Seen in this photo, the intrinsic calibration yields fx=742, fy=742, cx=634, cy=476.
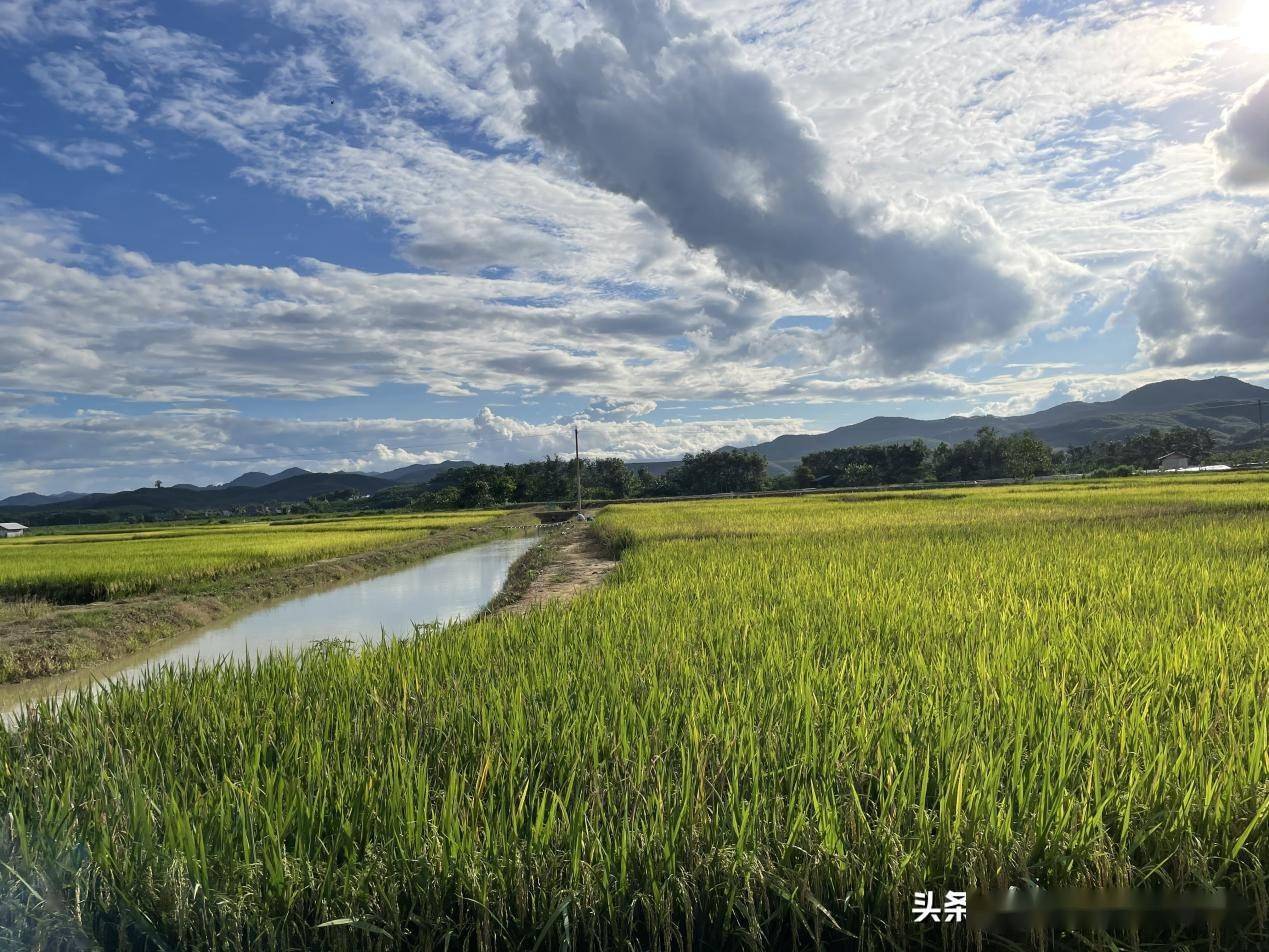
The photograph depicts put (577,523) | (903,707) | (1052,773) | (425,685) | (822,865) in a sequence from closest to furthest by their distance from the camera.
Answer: (822,865) → (1052,773) → (903,707) → (425,685) → (577,523)

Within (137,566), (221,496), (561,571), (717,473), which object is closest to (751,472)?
(717,473)

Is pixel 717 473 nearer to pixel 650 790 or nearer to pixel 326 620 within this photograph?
pixel 326 620

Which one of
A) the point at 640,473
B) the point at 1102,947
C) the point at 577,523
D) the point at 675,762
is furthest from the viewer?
the point at 640,473

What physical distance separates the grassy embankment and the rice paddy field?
250 inches

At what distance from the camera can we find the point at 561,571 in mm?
14250

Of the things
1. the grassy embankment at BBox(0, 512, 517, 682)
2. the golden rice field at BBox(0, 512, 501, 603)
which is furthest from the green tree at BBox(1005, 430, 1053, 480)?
the golden rice field at BBox(0, 512, 501, 603)

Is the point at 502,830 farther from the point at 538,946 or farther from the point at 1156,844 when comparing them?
the point at 1156,844

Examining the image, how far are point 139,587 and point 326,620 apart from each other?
4626mm

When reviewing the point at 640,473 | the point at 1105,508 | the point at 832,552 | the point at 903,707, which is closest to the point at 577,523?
the point at 1105,508

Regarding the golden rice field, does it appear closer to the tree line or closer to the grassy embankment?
the grassy embankment

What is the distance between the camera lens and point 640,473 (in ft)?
251

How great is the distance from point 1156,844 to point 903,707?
1.05m

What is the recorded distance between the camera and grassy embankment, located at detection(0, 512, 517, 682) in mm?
9188

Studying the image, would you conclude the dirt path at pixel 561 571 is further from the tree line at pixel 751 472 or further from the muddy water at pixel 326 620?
the tree line at pixel 751 472
